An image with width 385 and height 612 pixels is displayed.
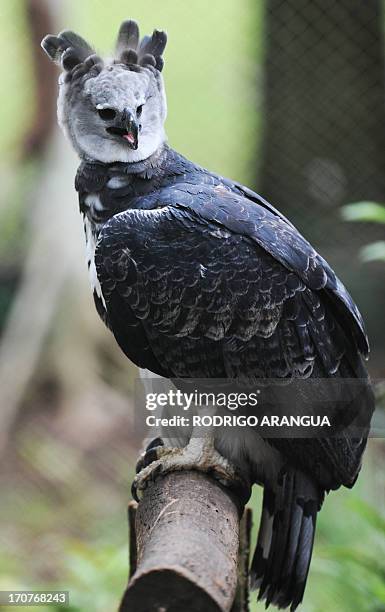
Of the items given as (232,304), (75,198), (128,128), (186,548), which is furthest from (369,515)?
(75,198)

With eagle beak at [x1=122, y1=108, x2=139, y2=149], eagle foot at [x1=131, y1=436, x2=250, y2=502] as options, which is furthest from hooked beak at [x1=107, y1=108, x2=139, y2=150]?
eagle foot at [x1=131, y1=436, x2=250, y2=502]

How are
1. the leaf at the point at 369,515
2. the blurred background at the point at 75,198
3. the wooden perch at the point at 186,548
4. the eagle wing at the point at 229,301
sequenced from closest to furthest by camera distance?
1. the wooden perch at the point at 186,548
2. the eagle wing at the point at 229,301
3. the leaf at the point at 369,515
4. the blurred background at the point at 75,198

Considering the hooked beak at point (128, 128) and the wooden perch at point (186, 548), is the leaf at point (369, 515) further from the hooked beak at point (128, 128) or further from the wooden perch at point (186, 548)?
the hooked beak at point (128, 128)

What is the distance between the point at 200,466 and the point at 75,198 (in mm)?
1661

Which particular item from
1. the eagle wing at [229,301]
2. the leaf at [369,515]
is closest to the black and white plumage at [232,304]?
the eagle wing at [229,301]

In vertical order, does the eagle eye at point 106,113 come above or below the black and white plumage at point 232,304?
above

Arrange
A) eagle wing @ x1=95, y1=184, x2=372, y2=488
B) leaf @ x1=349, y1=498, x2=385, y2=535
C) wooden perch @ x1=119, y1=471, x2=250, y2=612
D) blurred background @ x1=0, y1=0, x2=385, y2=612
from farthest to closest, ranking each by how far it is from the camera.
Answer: blurred background @ x1=0, y1=0, x2=385, y2=612 → leaf @ x1=349, y1=498, x2=385, y2=535 → eagle wing @ x1=95, y1=184, x2=372, y2=488 → wooden perch @ x1=119, y1=471, x2=250, y2=612

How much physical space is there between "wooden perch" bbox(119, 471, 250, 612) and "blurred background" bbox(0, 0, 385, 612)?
3.67 ft

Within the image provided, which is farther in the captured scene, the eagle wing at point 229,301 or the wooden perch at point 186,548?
the eagle wing at point 229,301

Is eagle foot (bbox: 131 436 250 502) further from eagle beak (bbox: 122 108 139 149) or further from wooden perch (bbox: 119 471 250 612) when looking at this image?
eagle beak (bbox: 122 108 139 149)

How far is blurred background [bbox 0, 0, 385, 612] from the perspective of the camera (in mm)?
2715

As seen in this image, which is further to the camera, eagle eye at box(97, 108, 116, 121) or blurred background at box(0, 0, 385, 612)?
blurred background at box(0, 0, 385, 612)

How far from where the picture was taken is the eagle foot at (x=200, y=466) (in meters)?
1.52

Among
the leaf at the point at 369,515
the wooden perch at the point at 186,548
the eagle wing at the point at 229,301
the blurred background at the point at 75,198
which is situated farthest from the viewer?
the blurred background at the point at 75,198
